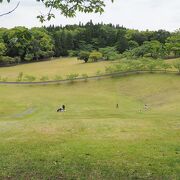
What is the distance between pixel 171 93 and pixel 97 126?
5036 centimetres

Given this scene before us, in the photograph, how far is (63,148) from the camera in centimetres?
1564

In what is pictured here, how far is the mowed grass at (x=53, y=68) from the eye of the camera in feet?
348

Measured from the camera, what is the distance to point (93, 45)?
500ft

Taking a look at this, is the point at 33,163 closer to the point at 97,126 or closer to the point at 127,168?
the point at 127,168

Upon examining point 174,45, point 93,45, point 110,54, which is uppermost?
point 174,45

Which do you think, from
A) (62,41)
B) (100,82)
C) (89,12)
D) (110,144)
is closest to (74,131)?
(110,144)

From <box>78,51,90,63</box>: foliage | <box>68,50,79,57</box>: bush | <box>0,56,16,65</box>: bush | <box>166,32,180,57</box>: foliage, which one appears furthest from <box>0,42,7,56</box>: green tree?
<box>166,32,180,57</box>: foliage

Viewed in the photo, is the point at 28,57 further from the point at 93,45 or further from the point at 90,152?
the point at 90,152

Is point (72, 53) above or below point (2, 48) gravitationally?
below

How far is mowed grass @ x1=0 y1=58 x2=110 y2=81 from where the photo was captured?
348 ft

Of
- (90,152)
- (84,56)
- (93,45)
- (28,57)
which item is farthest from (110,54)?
(90,152)

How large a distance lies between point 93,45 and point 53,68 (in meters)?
38.3

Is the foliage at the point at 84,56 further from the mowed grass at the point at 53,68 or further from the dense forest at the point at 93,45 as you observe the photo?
the mowed grass at the point at 53,68

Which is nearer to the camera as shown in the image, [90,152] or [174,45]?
[90,152]
